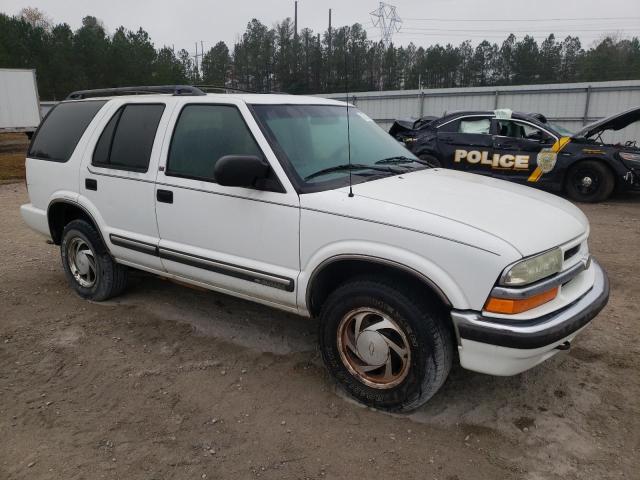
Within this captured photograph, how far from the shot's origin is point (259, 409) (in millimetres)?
3129

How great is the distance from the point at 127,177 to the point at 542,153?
8.07 meters

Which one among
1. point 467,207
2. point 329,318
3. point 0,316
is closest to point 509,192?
point 467,207

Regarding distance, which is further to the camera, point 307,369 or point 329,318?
point 307,369

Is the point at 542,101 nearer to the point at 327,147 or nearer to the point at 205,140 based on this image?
the point at 327,147

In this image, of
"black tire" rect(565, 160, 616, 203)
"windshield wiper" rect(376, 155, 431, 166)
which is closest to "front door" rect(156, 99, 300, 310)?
"windshield wiper" rect(376, 155, 431, 166)

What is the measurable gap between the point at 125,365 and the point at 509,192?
114 inches

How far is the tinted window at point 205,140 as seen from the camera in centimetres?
346

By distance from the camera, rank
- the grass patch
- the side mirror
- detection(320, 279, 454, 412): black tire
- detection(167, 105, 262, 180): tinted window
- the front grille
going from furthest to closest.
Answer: the grass patch, detection(167, 105, 262, 180): tinted window, the side mirror, the front grille, detection(320, 279, 454, 412): black tire

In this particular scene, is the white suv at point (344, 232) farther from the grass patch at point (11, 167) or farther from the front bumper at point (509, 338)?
the grass patch at point (11, 167)

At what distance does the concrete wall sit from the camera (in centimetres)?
1619

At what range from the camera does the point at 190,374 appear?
355 cm

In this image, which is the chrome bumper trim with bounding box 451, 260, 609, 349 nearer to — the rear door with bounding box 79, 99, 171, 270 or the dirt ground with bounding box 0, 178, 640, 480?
the dirt ground with bounding box 0, 178, 640, 480

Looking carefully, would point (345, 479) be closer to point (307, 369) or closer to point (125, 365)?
point (307, 369)

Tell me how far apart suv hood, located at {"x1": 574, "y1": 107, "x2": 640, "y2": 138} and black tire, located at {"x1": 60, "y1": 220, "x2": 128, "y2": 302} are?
27.0 ft
